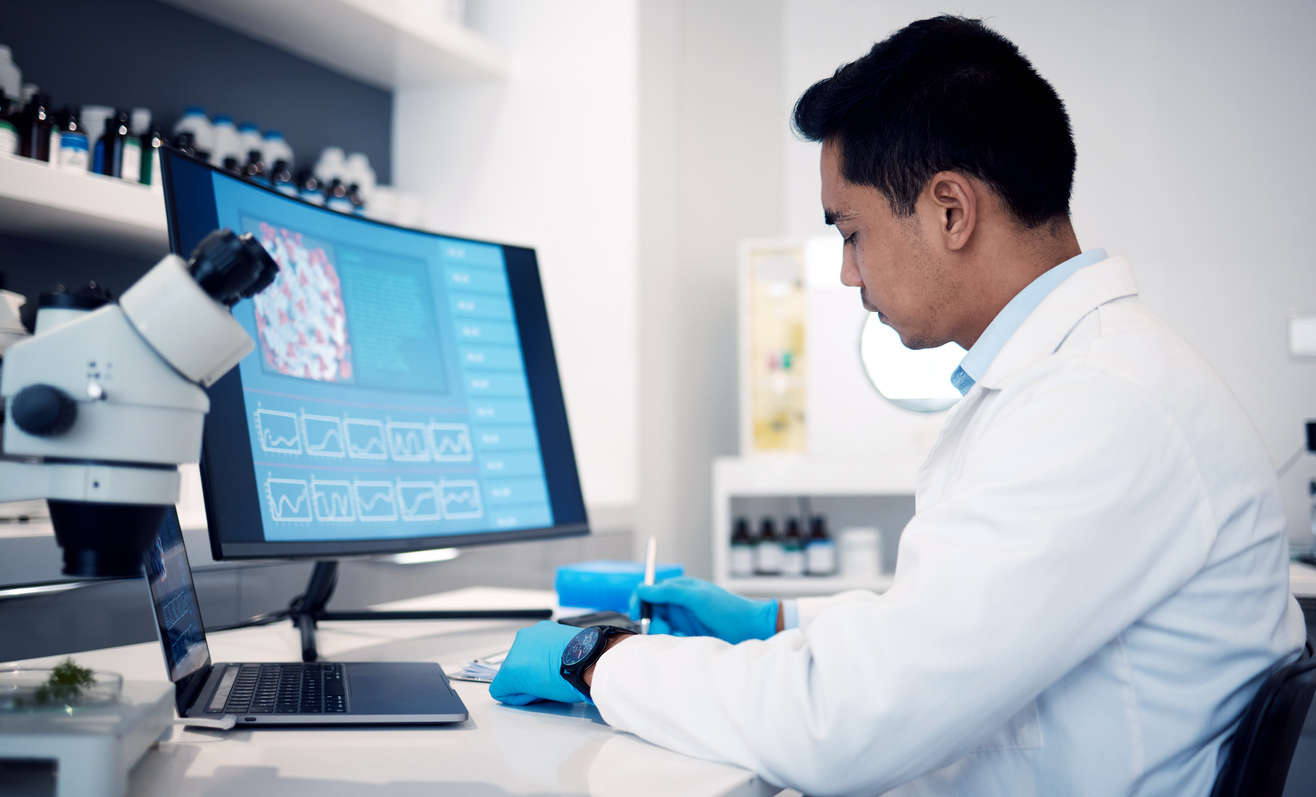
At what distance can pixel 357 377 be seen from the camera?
42.1 inches

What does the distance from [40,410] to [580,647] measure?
1.51 feet

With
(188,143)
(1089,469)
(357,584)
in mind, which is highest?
(188,143)

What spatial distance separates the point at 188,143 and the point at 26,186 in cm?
48

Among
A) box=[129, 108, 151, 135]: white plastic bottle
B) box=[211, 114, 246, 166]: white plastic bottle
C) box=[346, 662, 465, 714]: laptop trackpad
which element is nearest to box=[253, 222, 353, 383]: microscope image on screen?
box=[346, 662, 465, 714]: laptop trackpad

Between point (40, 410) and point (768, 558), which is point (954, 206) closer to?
point (40, 410)

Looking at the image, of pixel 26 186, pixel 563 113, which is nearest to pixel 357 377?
pixel 26 186

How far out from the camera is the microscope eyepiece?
52cm

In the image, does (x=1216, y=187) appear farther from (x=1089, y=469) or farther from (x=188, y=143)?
(x=188, y=143)

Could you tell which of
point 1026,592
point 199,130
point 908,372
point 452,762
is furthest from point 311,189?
point 1026,592

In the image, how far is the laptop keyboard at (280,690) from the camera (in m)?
0.73

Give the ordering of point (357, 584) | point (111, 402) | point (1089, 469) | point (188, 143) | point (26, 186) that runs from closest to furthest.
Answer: point (111, 402) < point (1089, 469) < point (26, 186) < point (357, 584) < point (188, 143)

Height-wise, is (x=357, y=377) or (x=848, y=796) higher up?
(x=357, y=377)

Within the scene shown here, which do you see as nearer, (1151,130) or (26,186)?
(26,186)

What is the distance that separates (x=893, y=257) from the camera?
0.97 meters
